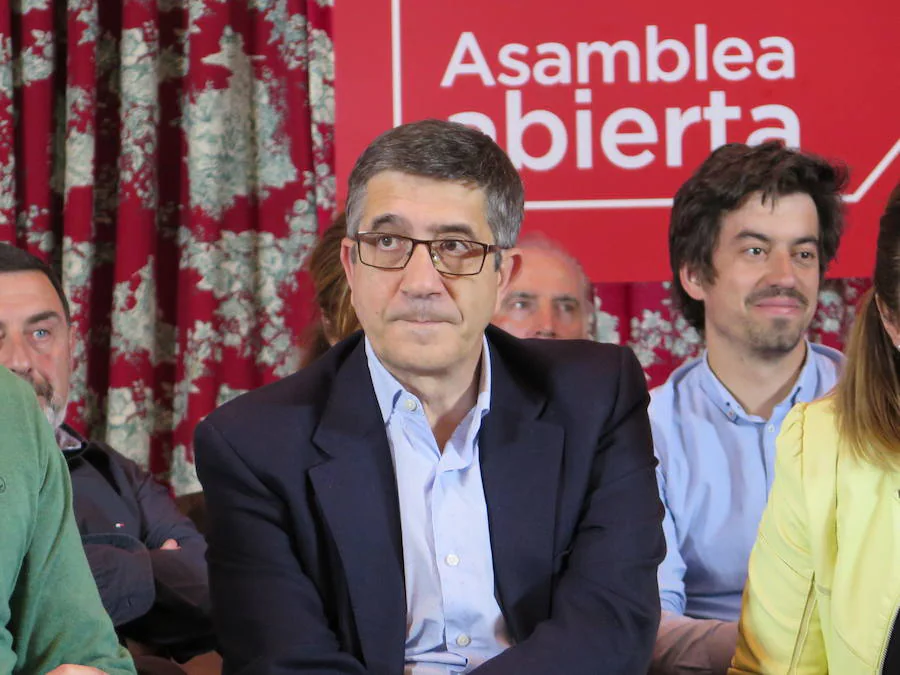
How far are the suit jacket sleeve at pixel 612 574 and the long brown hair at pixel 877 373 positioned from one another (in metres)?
0.31

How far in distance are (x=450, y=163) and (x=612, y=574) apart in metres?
0.66

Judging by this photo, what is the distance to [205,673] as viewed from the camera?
253 cm

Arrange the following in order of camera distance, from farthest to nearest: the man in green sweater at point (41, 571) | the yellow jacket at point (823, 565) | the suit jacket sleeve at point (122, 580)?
the suit jacket sleeve at point (122, 580), the yellow jacket at point (823, 565), the man in green sweater at point (41, 571)

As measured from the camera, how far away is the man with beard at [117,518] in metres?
2.28

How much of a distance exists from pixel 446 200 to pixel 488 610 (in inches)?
24.3

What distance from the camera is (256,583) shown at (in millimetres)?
1702

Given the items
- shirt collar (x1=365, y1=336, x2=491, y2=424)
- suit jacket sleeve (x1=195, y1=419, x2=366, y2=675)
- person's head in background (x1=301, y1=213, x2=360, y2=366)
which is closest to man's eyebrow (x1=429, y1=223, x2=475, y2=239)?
shirt collar (x1=365, y1=336, x2=491, y2=424)

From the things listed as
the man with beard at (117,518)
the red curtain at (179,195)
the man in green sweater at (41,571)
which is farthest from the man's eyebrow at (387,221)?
the red curtain at (179,195)

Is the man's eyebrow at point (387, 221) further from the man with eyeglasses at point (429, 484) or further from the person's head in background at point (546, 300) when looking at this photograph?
the person's head in background at point (546, 300)

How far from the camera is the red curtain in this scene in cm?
376

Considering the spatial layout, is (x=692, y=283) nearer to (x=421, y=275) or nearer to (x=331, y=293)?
(x=331, y=293)

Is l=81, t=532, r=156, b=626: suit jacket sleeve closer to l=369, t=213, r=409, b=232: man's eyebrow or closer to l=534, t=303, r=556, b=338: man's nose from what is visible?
l=369, t=213, r=409, b=232: man's eyebrow

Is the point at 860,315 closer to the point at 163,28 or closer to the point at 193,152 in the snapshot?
the point at 193,152

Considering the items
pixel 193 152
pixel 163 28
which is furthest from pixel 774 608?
pixel 163 28
